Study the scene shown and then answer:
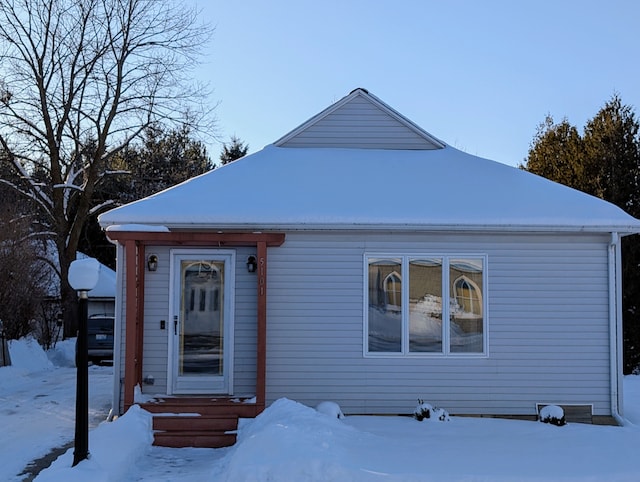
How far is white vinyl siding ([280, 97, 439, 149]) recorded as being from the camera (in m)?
12.5

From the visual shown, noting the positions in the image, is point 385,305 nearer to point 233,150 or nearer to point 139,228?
point 139,228

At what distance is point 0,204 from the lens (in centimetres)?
2038

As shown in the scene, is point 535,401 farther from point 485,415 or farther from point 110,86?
point 110,86

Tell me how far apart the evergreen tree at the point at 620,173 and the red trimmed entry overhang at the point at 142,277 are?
11.2 m

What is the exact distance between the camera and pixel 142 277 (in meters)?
10.1

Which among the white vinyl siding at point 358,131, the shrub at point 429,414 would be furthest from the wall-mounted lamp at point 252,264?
the white vinyl siding at point 358,131

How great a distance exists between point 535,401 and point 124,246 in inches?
248

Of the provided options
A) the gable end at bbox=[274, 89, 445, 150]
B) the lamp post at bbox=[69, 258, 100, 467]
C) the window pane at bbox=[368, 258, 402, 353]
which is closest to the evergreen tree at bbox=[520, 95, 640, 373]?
the gable end at bbox=[274, 89, 445, 150]

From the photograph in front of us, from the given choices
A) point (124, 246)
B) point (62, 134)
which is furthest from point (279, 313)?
point (62, 134)

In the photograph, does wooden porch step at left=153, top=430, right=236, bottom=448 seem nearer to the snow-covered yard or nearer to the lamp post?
the snow-covered yard

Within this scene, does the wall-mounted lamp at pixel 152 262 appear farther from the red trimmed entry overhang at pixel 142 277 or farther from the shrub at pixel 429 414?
the shrub at pixel 429 414

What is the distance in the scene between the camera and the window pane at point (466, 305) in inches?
402

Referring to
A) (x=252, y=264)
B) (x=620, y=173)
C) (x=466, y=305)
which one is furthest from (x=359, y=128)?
(x=620, y=173)

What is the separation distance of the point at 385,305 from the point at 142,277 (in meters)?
3.55
